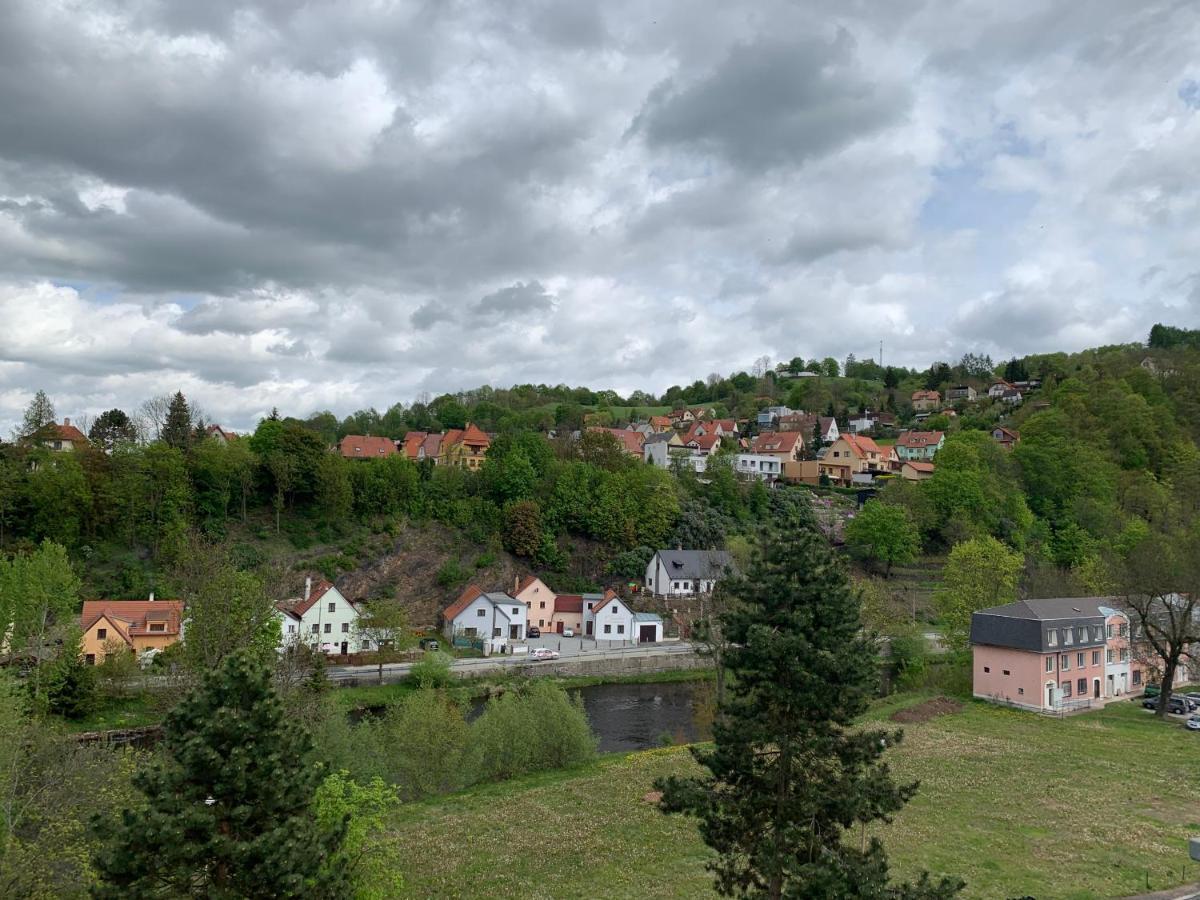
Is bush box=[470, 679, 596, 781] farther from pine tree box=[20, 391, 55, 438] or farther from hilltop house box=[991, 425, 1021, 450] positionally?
hilltop house box=[991, 425, 1021, 450]

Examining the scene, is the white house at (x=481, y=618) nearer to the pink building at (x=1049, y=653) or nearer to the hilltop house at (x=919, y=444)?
the pink building at (x=1049, y=653)

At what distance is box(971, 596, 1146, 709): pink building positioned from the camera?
29719 mm

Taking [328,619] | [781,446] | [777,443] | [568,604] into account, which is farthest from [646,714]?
[777,443]

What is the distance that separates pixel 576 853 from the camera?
16391 millimetres

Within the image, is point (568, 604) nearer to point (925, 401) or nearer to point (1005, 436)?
point (1005, 436)

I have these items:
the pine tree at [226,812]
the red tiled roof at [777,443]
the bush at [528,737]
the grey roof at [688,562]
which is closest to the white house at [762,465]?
the red tiled roof at [777,443]

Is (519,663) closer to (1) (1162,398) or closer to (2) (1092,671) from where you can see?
(2) (1092,671)

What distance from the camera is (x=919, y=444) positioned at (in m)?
89.4

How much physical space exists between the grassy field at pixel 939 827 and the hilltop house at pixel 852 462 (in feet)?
185

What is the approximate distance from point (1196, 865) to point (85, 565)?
48.7 metres

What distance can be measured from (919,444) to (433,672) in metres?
71.8

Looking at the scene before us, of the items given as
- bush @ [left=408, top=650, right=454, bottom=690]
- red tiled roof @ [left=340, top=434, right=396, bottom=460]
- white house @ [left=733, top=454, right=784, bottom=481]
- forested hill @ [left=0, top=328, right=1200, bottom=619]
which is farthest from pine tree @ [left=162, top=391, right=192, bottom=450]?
white house @ [left=733, top=454, right=784, bottom=481]

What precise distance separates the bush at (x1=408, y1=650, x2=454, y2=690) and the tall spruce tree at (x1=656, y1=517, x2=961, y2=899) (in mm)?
27425

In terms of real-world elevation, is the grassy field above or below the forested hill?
below
